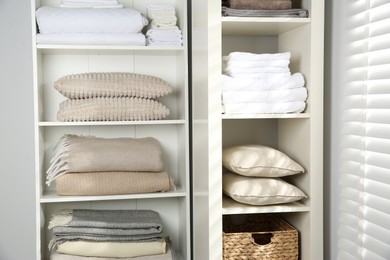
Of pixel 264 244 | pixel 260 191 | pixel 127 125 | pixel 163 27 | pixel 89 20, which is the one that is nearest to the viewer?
pixel 260 191

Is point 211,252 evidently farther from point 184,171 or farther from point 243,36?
point 243,36

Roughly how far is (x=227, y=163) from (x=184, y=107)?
1.83 feet

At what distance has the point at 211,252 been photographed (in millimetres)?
2029

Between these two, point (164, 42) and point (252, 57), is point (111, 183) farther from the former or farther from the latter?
point (252, 57)

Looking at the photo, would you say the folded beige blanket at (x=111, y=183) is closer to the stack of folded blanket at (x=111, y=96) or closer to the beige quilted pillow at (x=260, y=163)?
the stack of folded blanket at (x=111, y=96)

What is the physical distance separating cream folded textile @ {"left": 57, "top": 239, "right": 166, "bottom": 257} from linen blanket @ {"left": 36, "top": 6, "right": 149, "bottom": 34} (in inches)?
38.8

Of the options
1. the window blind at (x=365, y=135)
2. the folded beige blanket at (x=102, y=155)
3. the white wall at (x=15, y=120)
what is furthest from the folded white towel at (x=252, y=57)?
the white wall at (x=15, y=120)

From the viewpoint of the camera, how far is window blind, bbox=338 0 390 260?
1.70 meters

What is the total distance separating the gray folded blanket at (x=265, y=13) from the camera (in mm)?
2025

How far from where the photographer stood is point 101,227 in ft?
8.27

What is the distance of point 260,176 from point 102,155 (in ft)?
2.63

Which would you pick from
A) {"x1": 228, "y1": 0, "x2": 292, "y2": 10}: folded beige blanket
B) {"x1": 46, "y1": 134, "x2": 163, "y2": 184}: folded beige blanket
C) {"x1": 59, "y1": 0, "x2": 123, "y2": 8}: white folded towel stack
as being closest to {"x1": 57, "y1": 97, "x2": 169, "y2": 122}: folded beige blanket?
{"x1": 46, "y1": 134, "x2": 163, "y2": 184}: folded beige blanket

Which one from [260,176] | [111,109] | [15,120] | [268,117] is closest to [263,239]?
[260,176]

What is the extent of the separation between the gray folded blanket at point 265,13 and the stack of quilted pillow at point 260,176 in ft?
1.70
